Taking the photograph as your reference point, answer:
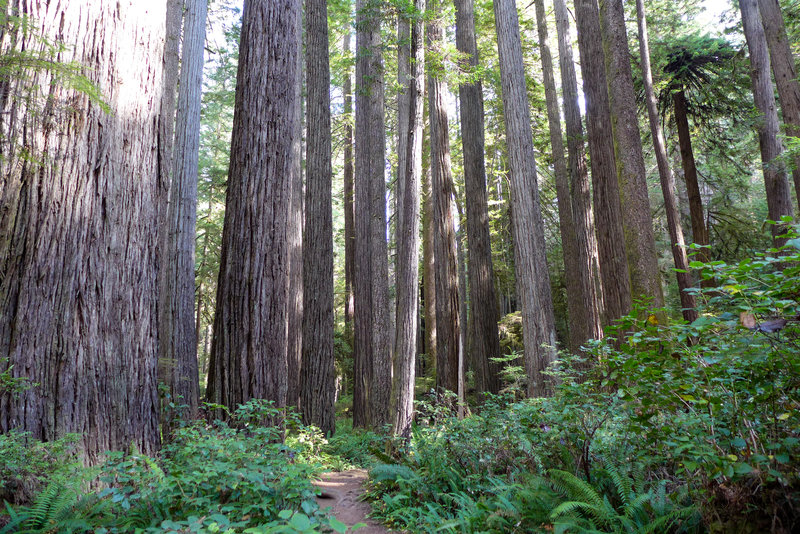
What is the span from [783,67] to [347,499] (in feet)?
46.7

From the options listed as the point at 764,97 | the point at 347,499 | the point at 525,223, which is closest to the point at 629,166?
the point at 525,223

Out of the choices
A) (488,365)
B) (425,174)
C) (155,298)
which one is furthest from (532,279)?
(425,174)

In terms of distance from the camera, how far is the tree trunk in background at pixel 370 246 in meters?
10.5

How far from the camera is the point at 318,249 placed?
9.53 m

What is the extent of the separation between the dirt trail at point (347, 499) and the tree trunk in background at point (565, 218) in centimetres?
744

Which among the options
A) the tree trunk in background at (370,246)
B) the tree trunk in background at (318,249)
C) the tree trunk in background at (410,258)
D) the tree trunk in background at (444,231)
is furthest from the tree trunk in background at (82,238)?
the tree trunk in background at (370,246)

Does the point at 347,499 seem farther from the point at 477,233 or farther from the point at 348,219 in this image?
the point at 348,219

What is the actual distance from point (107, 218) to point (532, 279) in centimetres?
629

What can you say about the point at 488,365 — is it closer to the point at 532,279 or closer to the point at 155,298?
the point at 532,279

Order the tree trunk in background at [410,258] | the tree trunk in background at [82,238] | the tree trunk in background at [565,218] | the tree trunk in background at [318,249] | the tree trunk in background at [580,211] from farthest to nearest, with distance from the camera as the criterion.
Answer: the tree trunk in background at [565,218] → the tree trunk in background at [580,211] → the tree trunk in background at [318,249] → the tree trunk in background at [410,258] → the tree trunk in background at [82,238]

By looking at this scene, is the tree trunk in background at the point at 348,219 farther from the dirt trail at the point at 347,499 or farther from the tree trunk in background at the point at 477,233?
the dirt trail at the point at 347,499

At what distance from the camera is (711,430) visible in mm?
2617

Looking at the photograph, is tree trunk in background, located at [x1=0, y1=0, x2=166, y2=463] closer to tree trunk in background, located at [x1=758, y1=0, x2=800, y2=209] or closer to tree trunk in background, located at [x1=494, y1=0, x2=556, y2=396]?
tree trunk in background, located at [x1=494, y1=0, x2=556, y2=396]

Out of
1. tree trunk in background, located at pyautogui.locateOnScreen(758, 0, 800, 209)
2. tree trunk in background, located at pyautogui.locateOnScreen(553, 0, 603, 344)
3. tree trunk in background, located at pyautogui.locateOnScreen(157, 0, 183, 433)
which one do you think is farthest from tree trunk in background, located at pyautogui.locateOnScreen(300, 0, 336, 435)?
tree trunk in background, located at pyautogui.locateOnScreen(758, 0, 800, 209)
